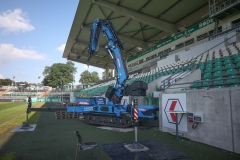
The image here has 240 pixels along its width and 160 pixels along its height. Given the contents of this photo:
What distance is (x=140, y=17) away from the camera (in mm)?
20891

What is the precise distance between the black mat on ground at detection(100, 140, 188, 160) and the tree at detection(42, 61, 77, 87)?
66.7m

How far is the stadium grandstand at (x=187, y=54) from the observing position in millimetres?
6461

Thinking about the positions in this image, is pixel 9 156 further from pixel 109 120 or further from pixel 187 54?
pixel 187 54

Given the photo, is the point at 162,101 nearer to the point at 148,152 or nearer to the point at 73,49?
the point at 148,152

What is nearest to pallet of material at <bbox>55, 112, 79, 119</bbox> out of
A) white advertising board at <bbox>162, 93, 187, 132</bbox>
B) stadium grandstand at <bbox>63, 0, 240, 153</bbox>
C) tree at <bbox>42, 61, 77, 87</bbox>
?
stadium grandstand at <bbox>63, 0, 240, 153</bbox>

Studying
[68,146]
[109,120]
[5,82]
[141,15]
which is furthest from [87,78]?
[68,146]

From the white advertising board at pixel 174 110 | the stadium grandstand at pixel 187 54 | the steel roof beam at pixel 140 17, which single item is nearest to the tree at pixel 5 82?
the stadium grandstand at pixel 187 54

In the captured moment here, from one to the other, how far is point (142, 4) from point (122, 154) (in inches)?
699

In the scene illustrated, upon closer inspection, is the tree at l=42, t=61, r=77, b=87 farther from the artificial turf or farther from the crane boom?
the artificial turf

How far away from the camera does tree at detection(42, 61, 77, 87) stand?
69.2 metres

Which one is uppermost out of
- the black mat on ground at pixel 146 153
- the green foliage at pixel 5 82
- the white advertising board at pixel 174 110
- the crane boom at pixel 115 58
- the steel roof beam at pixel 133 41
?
the steel roof beam at pixel 133 41

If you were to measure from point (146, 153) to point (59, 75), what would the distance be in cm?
6912

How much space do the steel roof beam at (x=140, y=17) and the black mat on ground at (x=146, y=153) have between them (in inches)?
648

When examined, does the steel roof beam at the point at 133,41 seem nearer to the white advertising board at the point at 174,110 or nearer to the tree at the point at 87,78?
the white advertising board at the point at 174,110
